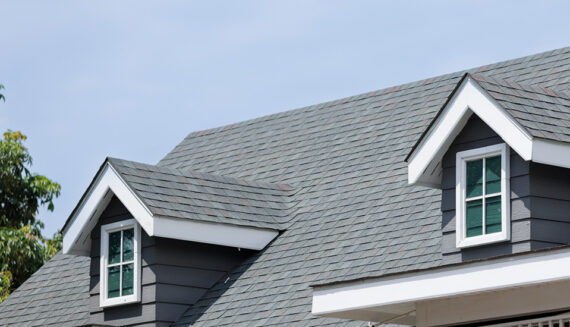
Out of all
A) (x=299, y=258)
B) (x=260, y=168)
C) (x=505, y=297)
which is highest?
(x=260, y=168)

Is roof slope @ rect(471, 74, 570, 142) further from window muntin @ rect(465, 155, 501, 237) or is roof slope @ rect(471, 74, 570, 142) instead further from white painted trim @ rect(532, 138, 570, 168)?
window muntin @ rect(465, 155, 501, 237)

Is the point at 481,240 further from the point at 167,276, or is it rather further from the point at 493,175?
the point at 167,276

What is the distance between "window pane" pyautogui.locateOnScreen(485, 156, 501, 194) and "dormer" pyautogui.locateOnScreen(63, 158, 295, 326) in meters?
4.86

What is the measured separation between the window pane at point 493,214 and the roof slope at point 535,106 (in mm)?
821

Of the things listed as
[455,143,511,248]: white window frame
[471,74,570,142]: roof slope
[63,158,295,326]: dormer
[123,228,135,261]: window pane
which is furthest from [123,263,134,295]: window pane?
[471,74,570,142]: roof slope

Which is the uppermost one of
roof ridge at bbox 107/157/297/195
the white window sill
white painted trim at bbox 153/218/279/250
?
roof ridge at bbox 107/157/297/195

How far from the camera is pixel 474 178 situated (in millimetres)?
13039

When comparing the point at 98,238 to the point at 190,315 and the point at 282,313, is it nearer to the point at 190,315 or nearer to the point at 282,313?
the point at 190,315

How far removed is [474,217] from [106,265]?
5993 mm

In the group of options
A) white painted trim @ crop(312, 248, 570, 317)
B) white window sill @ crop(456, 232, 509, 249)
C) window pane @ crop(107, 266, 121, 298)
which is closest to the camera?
white painted trim @ crop(312, 248, 570, 317)

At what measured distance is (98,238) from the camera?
17562 mm

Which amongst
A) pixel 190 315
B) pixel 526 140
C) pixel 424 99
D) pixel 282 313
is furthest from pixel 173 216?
pixel 526 140

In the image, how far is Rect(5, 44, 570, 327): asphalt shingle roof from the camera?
48.9 feet

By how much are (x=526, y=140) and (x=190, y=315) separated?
5.93 m
